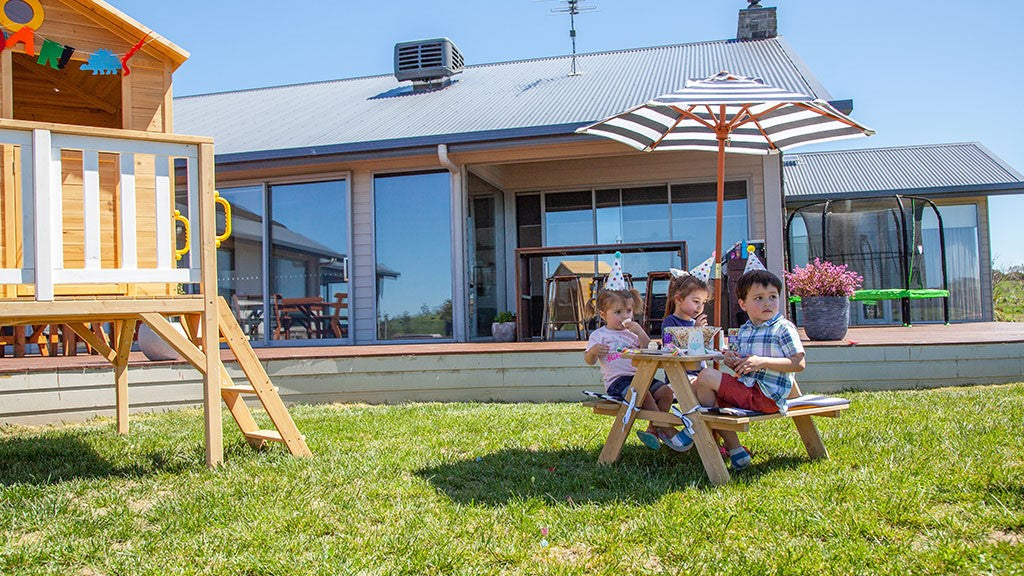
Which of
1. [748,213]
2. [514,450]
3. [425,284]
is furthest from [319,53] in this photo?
[514,450]

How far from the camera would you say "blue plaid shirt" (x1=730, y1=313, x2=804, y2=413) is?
10.6 feet

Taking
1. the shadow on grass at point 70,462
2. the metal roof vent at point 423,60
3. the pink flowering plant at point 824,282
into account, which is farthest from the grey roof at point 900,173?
the shadow on grass at point 70,462

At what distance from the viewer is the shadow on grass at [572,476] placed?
298cm

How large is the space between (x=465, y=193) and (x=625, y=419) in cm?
536

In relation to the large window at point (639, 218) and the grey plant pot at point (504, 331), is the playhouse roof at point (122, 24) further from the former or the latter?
the large window at point (639, 218)

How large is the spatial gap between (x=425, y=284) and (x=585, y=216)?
8.41ft

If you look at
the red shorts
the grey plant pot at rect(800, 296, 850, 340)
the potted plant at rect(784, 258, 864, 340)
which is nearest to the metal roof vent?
the potted plant at rect(784, 258, 864, 340)

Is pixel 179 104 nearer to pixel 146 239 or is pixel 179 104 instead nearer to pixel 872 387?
pixel 146 239

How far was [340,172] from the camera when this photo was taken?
28.6ft

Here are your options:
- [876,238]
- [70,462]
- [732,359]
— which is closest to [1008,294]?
[876,238]

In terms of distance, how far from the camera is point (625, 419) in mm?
3480

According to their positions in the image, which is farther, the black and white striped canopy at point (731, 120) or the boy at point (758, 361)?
the black and white striped canopy at point (731, 120)

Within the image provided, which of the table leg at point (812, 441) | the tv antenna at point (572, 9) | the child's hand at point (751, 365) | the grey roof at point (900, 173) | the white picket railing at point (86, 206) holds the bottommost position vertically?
the table leg at point (812, 441)

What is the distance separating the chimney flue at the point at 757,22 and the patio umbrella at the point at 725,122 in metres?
7.29
